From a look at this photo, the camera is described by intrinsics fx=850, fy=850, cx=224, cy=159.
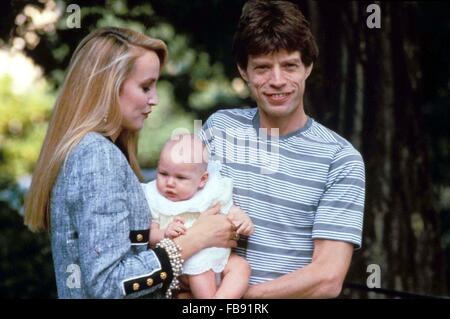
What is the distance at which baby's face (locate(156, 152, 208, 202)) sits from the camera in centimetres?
239

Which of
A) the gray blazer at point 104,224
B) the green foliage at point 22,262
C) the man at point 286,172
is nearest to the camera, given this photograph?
the gray blazer at point 104,224

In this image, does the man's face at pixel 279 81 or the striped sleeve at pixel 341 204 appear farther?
the man's face at pixel 279 81

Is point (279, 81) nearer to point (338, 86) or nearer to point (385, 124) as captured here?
point (338, 86)

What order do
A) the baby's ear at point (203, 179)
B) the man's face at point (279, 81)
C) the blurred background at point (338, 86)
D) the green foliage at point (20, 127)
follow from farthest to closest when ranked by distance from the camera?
→ the green foliage at point (20, 127), the blurred background at point (338, 86), the man's face at point (279, 81), the baby's ear at point (203, 179)

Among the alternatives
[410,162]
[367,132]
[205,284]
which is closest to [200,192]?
[205,284]

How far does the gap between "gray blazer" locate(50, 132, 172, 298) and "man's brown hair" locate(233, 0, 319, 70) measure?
607 millimetres

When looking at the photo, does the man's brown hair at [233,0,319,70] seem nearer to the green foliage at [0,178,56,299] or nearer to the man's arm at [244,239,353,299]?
the man's arm at [244,239,353,299]

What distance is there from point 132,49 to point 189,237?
0.55 meters

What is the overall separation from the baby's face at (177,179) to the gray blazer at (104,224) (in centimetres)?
8

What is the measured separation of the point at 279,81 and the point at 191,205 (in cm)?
52

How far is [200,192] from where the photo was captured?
2.44 meters

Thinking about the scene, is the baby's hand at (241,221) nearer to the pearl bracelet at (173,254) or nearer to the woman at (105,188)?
the woman at (105,188)

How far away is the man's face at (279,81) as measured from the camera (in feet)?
8.70

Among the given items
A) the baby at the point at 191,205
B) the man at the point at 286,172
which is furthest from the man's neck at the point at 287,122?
the baby at the point at 191,205
